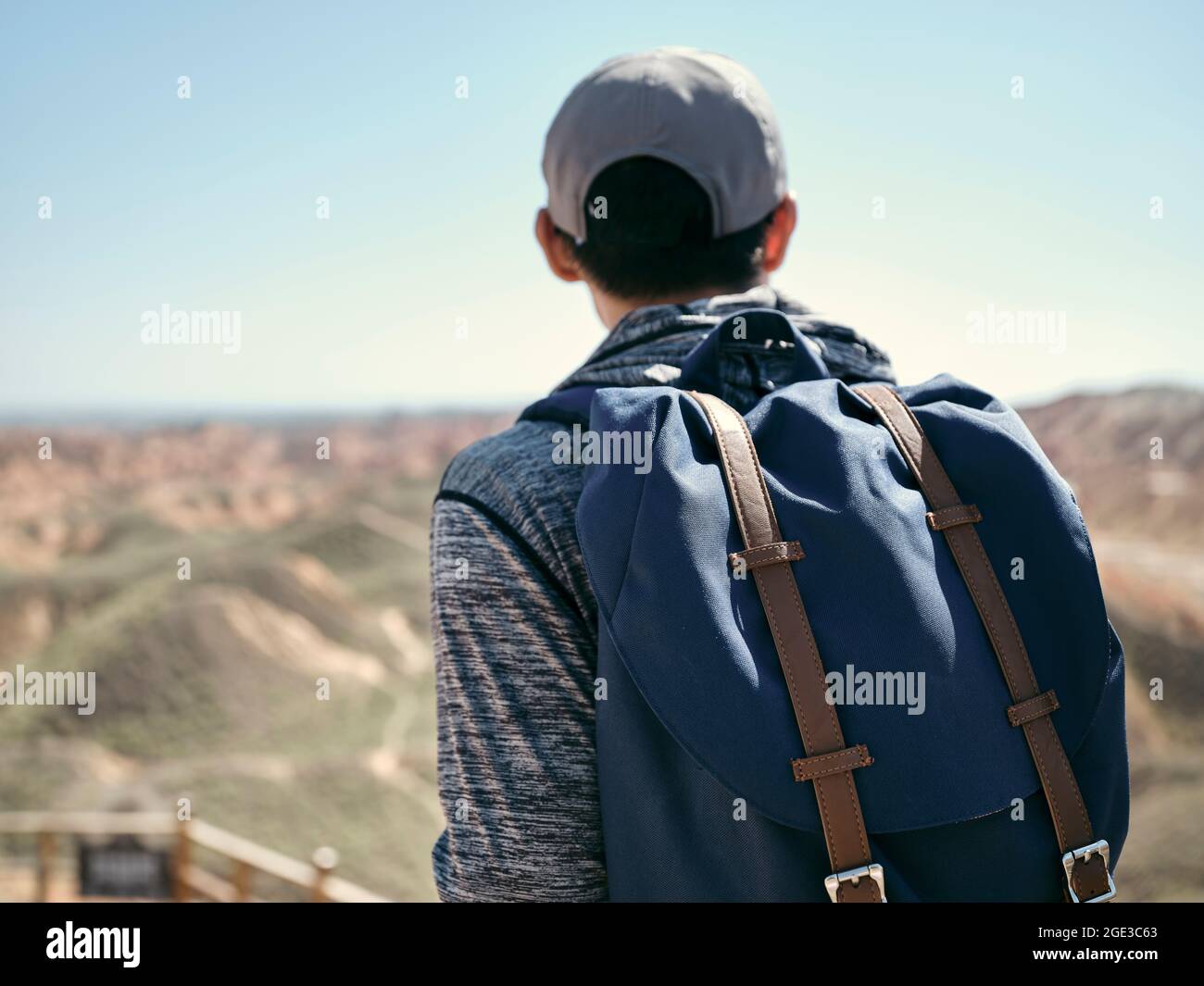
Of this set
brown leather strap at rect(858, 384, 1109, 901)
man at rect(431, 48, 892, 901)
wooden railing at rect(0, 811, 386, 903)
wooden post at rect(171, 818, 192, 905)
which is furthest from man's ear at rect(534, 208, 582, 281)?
wooden post at rect(171, 818, 192, 905)

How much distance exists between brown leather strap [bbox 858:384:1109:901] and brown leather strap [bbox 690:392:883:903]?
16cm

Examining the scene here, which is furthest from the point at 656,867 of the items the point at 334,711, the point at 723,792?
the point at 334,711

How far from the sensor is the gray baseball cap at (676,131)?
1.12 meters

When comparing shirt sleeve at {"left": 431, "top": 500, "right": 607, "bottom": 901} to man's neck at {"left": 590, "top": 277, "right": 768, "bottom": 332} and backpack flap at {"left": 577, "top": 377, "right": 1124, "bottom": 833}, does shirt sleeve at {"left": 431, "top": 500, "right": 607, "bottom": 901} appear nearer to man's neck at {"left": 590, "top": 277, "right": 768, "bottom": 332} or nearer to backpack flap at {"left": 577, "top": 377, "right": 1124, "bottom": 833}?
backpack flap at {"left": 577, "top": 377, "right": 1124, "bottom": 833}

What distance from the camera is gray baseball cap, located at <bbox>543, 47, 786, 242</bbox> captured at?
1115 mm

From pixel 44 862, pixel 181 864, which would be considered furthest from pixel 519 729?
pixel 44 862

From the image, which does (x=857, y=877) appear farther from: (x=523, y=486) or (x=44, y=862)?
(x=44, y=862)

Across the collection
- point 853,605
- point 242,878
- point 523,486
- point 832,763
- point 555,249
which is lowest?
point 242,878

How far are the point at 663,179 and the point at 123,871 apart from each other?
6.63m

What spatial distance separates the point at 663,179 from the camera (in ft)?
3.68

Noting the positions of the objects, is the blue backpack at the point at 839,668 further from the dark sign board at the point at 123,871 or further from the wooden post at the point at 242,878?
the dark sign board at the point at 123,871

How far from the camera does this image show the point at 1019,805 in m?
0.88

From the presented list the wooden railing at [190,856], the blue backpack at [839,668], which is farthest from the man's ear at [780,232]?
the wooden railing at [190,856]

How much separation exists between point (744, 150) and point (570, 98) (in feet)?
0.71
